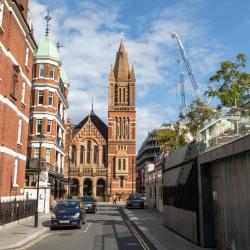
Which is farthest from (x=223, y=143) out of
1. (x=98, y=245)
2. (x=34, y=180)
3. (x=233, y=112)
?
(x=34, y=180)

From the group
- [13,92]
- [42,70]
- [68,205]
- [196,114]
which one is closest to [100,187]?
[42,70]

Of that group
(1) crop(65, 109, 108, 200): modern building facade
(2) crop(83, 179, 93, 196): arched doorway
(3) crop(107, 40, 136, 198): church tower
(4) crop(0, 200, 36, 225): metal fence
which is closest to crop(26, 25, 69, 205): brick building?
(4) crop(0, 200, 36, 225): metal fence

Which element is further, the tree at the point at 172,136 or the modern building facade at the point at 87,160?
the modern building facade at the point at 87,160

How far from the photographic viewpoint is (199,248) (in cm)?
1397

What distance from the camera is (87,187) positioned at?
82312 millimetres

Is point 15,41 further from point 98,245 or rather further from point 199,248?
point 199,248

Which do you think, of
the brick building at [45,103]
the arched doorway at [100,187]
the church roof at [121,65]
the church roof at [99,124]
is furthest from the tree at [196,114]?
the church roof at [121,65]

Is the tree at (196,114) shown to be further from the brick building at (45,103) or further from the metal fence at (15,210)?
the brick building at (45,103)

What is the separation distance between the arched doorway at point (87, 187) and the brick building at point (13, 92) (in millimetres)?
54521

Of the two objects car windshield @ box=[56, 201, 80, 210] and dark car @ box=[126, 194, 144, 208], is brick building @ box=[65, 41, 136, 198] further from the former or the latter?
car windshield @ box=[56, 201, 80, 210]

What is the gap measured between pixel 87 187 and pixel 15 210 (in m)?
58.6

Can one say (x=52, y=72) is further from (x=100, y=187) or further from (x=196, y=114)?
(x=100, y=187)

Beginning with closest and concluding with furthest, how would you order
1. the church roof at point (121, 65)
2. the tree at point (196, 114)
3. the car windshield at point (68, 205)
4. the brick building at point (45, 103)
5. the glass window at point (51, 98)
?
the car windshield at point (68, 205) → the tree at point (196, 114) → the brick building at point (45, 103) → the glass window at point (51, 98) → the church roof at point (121, 65)

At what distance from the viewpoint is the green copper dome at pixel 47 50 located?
43.1 meters
